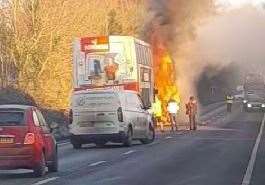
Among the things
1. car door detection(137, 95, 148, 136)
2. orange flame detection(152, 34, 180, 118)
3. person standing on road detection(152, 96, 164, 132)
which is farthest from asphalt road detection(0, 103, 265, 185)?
orange flame detection(152, 34, 180, 118)

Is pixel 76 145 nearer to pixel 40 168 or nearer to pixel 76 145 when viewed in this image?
pixel 76 145

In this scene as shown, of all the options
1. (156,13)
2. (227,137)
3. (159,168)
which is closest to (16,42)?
(156,13)

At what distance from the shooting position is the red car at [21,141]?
679 inches

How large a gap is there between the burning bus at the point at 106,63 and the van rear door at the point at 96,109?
685 centimetres

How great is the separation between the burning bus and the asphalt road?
529 centimetres

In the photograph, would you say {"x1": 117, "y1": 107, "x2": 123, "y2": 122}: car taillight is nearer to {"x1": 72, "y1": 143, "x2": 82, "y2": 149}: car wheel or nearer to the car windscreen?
{"x1": 72, "y1": 143, "x2": 82, "y2": 149}: car wheel

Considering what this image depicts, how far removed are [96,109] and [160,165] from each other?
24.0ft

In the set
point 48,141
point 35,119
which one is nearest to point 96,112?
point 48,141

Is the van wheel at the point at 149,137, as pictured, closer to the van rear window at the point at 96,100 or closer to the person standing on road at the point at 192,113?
the van rear window at the point at 96,100

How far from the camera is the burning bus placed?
34.3 m

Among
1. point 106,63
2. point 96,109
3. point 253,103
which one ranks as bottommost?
point 253,103

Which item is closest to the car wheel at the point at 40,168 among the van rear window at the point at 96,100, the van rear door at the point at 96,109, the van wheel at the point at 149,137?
the van rear door at the point at 96,109

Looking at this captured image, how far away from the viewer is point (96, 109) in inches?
1078

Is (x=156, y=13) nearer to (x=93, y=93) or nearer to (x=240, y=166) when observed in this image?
(x=93, y=93)
